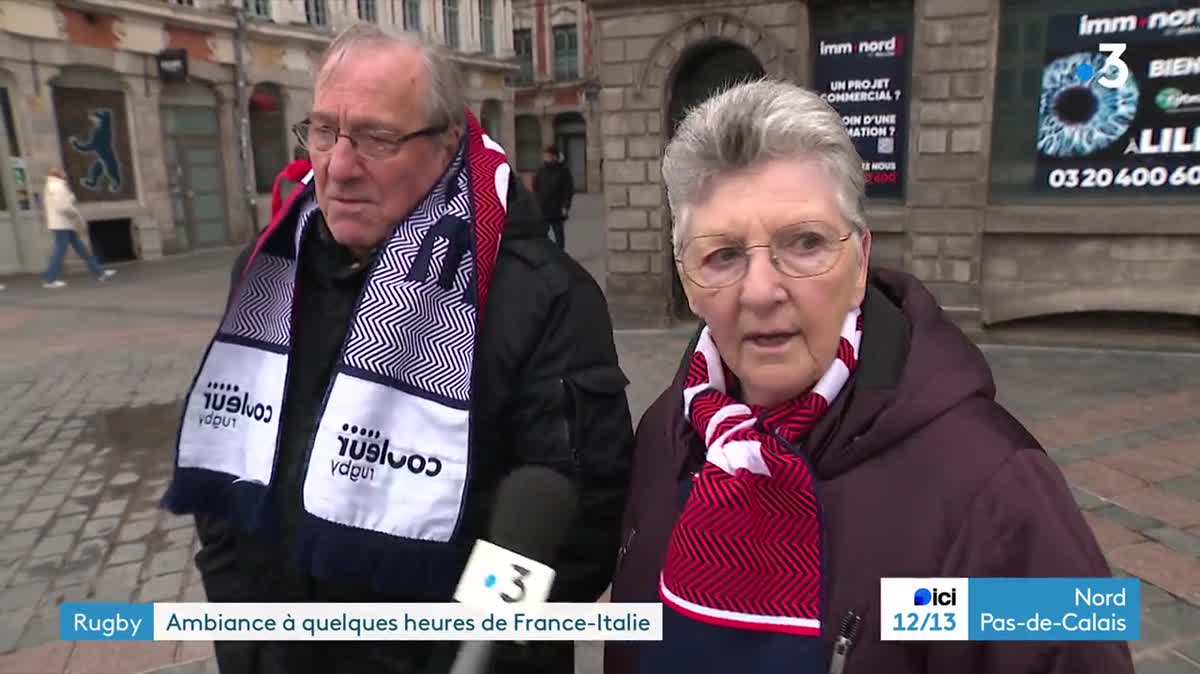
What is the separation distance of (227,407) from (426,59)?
0.90 m

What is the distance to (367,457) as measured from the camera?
5.41 feet

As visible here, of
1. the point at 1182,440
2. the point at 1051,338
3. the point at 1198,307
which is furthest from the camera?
the point at 1051,338

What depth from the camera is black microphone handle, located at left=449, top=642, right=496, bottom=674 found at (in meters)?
1.12

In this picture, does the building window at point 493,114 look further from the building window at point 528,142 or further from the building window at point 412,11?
the building window at point 528,142

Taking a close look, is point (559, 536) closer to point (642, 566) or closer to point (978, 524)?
point (642, 566)

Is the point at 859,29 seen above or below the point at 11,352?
above

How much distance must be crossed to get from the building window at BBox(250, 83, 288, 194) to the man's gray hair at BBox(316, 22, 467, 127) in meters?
18.6

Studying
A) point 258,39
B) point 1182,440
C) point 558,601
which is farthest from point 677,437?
point 258,39

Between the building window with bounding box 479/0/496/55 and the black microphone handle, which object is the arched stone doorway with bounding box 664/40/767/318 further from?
the building window with bounding box 479/0/496/55

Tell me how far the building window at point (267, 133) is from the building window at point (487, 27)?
11139mm

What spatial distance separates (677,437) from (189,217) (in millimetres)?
17978

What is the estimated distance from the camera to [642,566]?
1.46 meters

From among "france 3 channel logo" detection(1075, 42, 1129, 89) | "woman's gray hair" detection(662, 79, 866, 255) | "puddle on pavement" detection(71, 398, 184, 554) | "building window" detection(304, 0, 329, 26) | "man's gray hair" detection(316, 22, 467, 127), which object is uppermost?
"building window" detection(304, 0, 329, 26)

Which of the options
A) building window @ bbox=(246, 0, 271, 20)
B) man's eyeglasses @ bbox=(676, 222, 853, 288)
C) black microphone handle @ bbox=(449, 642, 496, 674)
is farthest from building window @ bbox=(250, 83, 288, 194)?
black microphone handle @ bbox=(449, 642, 496, 674)
